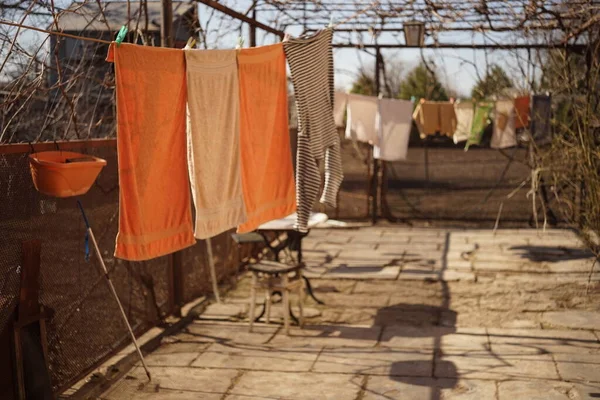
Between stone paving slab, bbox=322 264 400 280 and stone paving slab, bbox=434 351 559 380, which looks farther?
stone paving slab, bbox=322 264 400 280

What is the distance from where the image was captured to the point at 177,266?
6559 mm

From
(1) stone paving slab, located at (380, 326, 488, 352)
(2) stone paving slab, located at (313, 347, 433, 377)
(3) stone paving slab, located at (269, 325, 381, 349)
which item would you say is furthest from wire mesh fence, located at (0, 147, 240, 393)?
(1) stone paving slab, located at (380, 326, 488, 352)

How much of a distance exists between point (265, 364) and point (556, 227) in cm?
686

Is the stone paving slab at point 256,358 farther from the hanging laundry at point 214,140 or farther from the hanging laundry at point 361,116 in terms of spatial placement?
the hanging laundry at point 361,116

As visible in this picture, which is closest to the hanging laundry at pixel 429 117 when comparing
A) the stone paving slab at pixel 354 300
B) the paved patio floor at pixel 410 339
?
the paved patio floor at pixel 410 339

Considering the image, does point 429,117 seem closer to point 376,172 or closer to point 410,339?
point 376,172

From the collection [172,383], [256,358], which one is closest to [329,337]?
[256,358]

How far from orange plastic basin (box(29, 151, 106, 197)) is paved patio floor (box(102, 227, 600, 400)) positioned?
1.44 m

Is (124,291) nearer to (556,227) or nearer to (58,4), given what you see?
(58,4)

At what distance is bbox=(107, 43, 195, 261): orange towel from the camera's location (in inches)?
154

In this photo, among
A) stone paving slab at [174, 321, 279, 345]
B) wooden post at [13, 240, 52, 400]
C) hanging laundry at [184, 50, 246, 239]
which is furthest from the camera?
stone paving slab at [174, 321, 279, 345]

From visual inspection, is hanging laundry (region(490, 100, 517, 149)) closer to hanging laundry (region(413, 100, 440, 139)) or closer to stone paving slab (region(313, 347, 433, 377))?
hanging laundry (region(413, 100, 440, 139))

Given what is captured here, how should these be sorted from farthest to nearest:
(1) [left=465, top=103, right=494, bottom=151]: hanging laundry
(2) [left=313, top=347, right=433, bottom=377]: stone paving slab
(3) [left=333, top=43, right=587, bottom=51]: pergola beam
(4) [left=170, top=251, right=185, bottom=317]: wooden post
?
1. (1) [left=465, top=103, right=494, bottom=151]: hanging laundry
2. (3) [left=333, top=43, right=587, bottom=51]: pergola beam
3. (4) [left=170, top=251, right=185, bottom=317]: wooden post
4. (2) [left=313, top=347, right=433, bottom=377]: stone paving slab

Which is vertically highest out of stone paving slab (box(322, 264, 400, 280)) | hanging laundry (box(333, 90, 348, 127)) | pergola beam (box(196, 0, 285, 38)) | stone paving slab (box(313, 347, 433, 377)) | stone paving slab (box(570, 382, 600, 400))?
pergola beam (box(196, 0, 285, 38))
